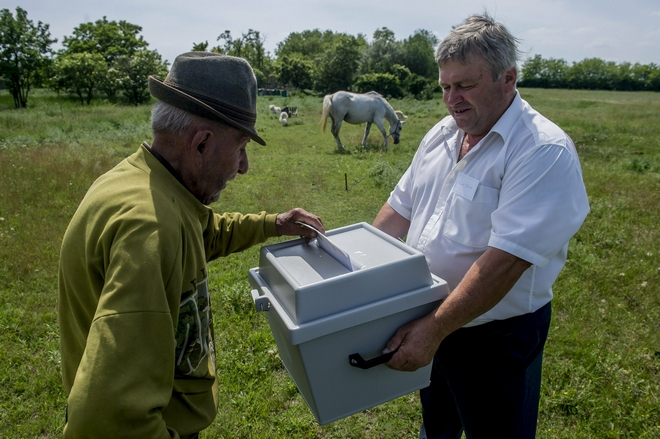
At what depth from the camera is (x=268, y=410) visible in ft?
10.1

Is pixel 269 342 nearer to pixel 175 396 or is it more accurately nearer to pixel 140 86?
pixel 175 396

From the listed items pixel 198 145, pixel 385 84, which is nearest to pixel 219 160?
pixel 198 145

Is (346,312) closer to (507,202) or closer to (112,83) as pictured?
(507,202)

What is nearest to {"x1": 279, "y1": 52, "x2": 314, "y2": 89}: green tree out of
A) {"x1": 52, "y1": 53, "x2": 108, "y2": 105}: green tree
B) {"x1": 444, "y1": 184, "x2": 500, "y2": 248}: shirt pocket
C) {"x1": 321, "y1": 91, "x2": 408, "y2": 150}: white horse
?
{"x1": 52, "y1": 53, "x2": 108, "y2": 105}: green tree

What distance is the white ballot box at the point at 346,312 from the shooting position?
1.43 meters

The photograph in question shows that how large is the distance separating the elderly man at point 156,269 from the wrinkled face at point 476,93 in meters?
0.95

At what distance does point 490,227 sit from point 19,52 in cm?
3744

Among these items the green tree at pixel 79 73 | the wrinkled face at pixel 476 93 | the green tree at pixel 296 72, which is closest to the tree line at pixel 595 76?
the green tree at pixel 296 72

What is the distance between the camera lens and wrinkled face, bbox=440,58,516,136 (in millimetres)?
1842

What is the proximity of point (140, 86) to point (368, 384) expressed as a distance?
36.5 meters

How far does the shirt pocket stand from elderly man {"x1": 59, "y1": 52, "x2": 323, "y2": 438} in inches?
38.2

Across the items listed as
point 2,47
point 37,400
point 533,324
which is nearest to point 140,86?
point 2,47

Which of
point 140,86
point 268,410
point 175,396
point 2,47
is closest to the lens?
point 175,396

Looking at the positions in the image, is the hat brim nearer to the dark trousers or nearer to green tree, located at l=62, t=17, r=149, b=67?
the dark trousers
